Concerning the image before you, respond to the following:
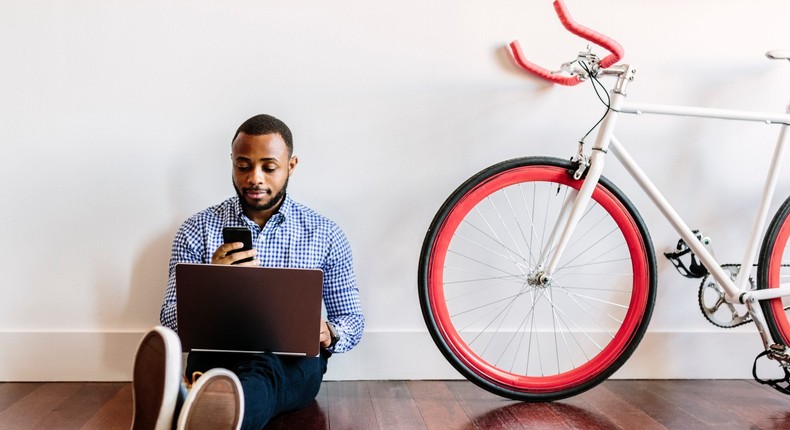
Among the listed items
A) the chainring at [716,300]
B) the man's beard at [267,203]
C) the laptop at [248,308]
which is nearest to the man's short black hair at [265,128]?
the man's beard at [267,203]

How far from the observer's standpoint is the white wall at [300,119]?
5.90 ft

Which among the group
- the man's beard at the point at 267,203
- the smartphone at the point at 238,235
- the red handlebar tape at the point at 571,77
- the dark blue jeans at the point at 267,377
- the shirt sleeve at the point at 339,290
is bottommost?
the dark blue jeans at the point at 267,377

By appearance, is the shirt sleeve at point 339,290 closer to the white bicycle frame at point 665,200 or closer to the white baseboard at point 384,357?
the white baseboard at point 384,357

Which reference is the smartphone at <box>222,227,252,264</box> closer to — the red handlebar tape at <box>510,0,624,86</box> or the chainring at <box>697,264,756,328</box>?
the red handlebar tape at <box>510,0,624,86</box>

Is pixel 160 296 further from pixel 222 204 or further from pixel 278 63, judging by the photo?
pixel 278 63

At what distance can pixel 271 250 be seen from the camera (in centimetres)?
166

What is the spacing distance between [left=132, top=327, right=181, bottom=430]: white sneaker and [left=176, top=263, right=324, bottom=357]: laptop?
6.9 inches

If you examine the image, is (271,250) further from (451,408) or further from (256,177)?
(451,408)

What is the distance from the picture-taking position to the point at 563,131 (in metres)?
1.93

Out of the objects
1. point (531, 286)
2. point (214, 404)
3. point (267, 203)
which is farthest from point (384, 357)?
point (214, 404)

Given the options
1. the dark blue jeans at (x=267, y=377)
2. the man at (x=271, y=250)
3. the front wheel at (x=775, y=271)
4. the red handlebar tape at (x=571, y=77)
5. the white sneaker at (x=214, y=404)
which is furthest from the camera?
the front wheel at (x=775, y=271)

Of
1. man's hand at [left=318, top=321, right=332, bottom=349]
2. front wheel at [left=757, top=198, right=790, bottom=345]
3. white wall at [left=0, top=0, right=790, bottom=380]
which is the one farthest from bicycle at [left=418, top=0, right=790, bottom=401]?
man's hand at [left=318, top=321, right=332, bottom=349]

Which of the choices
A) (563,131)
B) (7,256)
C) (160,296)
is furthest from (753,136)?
(7,256)

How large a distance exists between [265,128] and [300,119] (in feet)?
0.79
